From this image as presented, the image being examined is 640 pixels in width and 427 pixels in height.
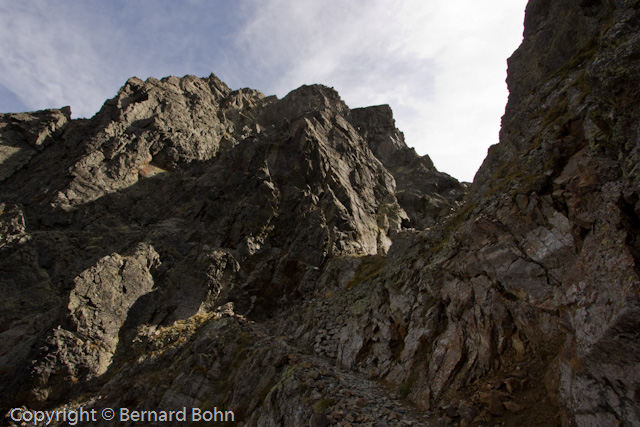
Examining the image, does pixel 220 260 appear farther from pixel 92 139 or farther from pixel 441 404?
pixel 92 139

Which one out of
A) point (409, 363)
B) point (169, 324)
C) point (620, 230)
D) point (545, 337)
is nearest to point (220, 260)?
point (169, 324)

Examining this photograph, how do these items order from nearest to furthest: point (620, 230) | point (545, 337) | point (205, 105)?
1. point (620, 230)
2. point (545, 337)
3. point (205, 105)

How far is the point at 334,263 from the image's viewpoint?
119ft

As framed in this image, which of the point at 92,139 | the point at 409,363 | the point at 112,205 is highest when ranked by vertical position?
the point at 92,139

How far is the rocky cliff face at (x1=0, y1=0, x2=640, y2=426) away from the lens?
505 inches

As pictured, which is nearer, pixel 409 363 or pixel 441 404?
pixel 441 404

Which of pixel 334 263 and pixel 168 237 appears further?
pixel 168 237

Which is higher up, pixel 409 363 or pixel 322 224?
pixel 322 224

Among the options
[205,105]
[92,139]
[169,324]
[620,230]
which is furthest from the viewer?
[205,105]

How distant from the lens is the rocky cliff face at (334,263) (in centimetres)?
1283

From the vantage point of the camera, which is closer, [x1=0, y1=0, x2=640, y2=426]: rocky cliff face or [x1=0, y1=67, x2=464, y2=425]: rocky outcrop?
[x1=0, y1=0, x2=640, y2=426]: rocky cliff face

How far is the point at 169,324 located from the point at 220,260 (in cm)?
856

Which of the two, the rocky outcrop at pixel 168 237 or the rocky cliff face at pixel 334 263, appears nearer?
the rocky cliff face at pixel 334 263

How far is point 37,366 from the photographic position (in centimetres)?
2570
